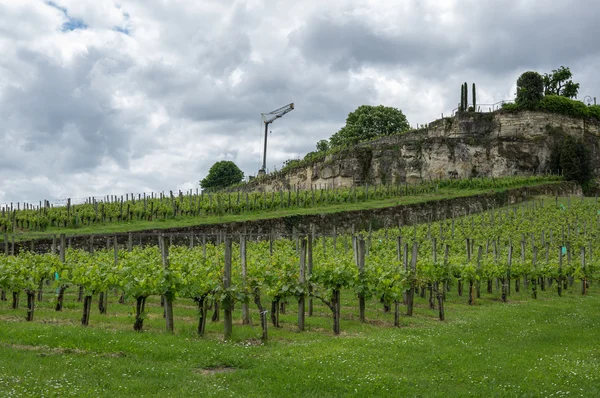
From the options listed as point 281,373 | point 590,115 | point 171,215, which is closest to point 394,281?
point 281,373

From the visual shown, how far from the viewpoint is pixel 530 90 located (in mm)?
67750

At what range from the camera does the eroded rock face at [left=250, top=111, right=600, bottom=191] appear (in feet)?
218

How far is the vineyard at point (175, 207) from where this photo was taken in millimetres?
39375

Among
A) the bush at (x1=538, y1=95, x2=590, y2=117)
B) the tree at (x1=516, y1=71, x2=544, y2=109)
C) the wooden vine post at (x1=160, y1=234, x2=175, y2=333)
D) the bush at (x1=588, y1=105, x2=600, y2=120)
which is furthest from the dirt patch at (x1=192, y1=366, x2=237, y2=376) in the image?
the bush at (x1=588, y1=105, x2=600, y2=120)

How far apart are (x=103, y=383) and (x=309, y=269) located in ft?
22.7

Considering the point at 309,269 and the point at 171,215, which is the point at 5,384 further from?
the point at 171,215

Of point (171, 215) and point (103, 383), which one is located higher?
point (171, 215)

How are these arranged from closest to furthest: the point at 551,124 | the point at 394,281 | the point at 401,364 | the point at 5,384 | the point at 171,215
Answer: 1. the point at 5,384
2. the point at 401,364
3. the point at 394,281
4. the point at 171,215
5. the point at 551,124

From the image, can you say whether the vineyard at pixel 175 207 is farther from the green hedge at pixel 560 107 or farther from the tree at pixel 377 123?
the tree at pixel 377 123

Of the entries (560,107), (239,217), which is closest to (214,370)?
(239,217)

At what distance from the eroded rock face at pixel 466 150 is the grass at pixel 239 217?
840 cm

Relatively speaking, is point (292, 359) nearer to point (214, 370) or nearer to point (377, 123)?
point (214, 370)

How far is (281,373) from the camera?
32.9ft

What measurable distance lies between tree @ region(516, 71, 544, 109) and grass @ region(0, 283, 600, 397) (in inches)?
2219
